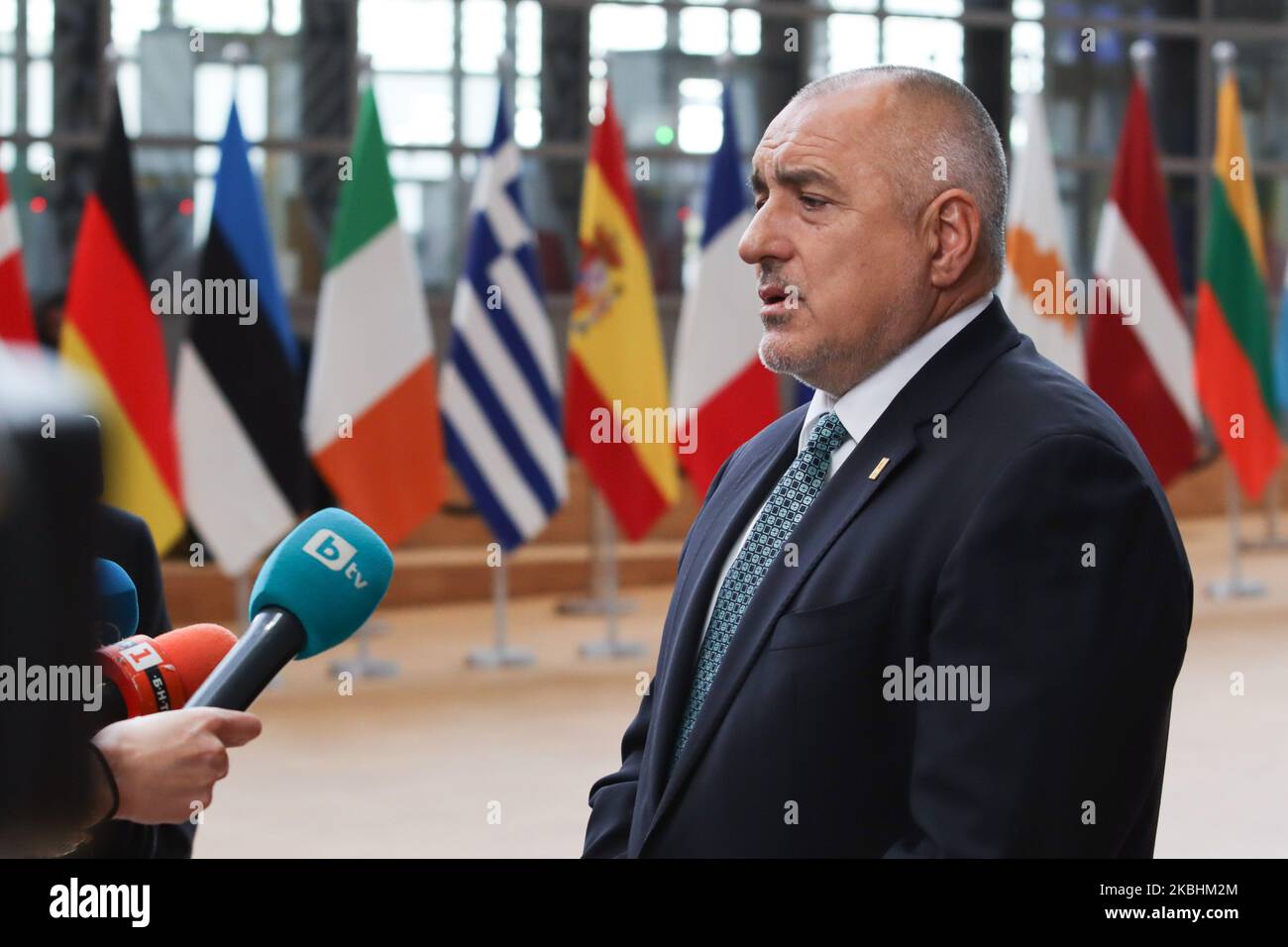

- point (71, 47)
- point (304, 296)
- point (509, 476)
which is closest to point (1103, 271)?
point (509, 476)

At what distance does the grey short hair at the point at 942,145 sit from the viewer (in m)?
1.78

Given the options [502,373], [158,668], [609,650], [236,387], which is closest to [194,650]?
[158,668]

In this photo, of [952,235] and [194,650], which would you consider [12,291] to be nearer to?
[194,650]

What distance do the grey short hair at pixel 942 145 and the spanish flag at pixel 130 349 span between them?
5591mm

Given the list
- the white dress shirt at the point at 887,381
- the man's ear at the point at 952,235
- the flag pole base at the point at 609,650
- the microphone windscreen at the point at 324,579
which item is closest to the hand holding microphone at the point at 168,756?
the microphone windscreen at the point at 324,579

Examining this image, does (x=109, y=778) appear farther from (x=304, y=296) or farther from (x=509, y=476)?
(x=304, y=296)

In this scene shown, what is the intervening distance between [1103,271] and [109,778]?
863 centimetres

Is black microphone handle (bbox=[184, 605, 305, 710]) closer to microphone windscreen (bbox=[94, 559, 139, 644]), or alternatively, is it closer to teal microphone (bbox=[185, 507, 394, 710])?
teal microphone (bbox=[185, 507, 394, 710])

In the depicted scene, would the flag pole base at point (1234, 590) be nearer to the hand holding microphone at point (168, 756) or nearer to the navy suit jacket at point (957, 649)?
the navy suit jacket at point (957, 649)

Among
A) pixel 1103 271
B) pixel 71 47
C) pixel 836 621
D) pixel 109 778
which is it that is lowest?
pixel 109 778

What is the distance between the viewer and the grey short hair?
1.78m

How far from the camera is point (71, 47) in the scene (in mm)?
11797

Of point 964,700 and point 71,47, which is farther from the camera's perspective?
point 71,47

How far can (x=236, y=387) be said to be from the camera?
745 centimetres
